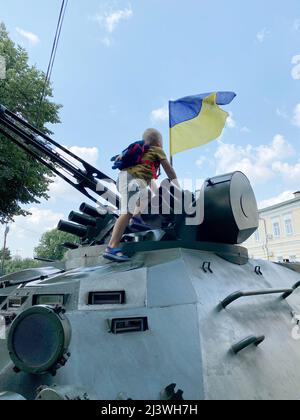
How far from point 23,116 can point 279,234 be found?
88.5 feet

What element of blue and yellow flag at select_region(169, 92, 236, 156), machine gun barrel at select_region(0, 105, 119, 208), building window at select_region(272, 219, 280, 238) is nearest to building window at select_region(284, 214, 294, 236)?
building window at select_region(272, 219, 280, 238)

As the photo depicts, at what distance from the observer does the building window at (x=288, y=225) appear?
34037 mm

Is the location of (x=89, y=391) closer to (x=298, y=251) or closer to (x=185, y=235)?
(x=185, y=235)

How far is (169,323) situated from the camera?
2588mm

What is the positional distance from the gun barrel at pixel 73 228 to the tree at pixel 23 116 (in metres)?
10.1

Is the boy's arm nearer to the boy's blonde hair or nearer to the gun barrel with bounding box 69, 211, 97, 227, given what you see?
the boy's blonde hair

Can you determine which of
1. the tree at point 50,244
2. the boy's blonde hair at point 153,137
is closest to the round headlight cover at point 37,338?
the boy's blonde hair at point 153,137

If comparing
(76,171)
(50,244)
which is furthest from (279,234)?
(50,244)

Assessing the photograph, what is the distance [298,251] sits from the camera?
32.9 m

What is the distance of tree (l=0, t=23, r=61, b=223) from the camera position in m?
14.9

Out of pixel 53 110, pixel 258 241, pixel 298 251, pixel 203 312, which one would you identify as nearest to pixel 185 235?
pixel 203 312

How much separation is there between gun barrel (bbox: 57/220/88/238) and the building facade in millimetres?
29018

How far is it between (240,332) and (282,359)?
37 cm

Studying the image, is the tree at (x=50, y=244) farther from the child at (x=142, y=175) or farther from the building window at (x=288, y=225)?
the child at (x=142, y=175)
